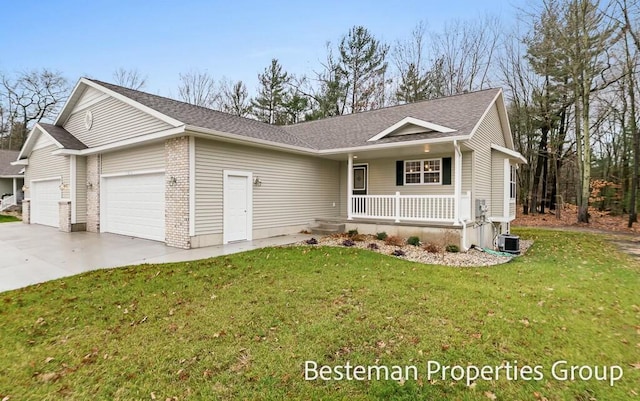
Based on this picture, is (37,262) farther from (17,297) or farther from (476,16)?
(476,16)

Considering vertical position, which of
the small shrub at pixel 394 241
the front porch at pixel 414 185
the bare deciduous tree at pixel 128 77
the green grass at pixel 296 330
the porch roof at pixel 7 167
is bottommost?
the green grass at pixel 296 330

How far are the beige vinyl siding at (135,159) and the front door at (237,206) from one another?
2.19 meters

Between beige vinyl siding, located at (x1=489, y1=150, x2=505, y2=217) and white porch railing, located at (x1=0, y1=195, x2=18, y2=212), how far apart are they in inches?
1207

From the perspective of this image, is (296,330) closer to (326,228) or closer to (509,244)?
(326,228)

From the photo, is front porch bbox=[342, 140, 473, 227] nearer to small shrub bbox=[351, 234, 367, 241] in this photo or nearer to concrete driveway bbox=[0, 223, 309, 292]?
small shrub bbox=[351, 234, 367, 241]

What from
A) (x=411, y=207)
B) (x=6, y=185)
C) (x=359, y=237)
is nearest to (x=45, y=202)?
(x=359, y=237)

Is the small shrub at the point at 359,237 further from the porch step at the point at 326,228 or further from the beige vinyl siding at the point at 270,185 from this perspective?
the beige vinyl siding at the point at 270,185

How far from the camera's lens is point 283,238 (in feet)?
34.6

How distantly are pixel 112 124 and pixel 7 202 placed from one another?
19144 millimetres

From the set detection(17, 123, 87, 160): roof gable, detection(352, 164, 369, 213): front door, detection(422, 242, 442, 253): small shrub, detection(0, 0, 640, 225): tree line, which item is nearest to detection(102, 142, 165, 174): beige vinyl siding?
detection(17, 123, 87, 160): roof gable

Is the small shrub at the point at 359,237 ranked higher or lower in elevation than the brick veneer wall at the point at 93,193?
lower

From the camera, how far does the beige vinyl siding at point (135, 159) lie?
991 cm

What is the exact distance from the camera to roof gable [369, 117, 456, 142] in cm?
968

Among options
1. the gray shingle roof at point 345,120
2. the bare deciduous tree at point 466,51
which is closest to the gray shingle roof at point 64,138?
the gray shingle roof at point 345,120
